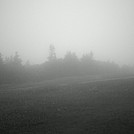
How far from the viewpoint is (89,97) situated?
27094 millimetres

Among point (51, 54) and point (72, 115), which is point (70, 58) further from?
point (72, 115)

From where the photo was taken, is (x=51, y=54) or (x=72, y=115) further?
(x=51, y=54)

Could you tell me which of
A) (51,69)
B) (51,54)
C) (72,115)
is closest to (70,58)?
(51,54)

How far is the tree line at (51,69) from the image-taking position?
61.9m

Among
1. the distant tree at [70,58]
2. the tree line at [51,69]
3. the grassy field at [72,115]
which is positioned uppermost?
the distant tree at [70,58]

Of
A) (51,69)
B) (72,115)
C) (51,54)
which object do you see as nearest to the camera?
(72,115)

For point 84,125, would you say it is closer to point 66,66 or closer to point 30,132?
point 30,132

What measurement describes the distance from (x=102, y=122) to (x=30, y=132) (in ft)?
23.1

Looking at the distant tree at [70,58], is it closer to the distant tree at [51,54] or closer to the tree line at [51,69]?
the tree line at [51,69]

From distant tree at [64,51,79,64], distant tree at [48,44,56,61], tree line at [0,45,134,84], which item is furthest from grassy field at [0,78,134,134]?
distant tree at [48,44,56,61]

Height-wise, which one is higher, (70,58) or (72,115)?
(70,58)

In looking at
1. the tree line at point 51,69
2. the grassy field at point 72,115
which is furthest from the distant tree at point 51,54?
the grassy field at point 72,115

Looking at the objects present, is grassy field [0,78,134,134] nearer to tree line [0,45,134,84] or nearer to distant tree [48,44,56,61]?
tree line [0,45,134,84]

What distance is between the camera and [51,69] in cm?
7162
